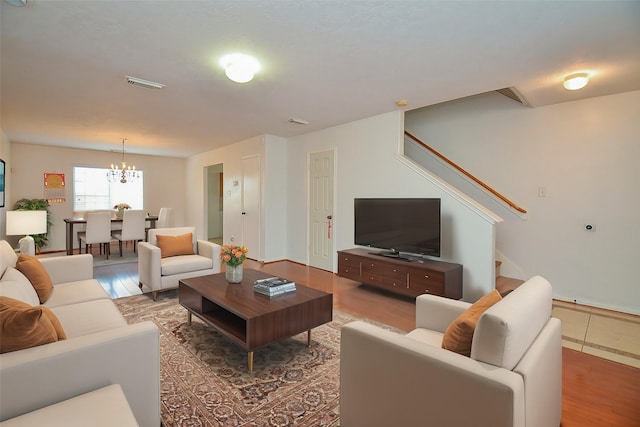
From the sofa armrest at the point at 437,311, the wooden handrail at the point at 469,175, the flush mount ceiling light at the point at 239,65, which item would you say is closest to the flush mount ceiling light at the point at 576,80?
the wooden handrail at the point at 469,175

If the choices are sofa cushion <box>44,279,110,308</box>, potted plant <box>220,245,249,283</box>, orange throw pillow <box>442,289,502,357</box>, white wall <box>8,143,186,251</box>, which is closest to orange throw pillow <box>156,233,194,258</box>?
sofa cushion <box>44,279,110,308</box>

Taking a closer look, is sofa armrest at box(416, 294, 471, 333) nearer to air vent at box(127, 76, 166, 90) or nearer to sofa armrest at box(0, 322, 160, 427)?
sofa armrest at box(0, 322, 160, 427)

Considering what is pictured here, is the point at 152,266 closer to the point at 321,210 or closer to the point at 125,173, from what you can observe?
the point at 321,210

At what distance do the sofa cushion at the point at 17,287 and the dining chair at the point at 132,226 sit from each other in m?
4.38

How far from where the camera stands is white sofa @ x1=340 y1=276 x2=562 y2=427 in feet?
3.56

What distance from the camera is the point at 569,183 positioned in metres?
3.74

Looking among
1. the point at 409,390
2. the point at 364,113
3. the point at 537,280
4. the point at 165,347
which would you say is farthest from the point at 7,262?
the point at 364,113

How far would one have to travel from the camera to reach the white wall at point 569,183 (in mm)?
→ 3404

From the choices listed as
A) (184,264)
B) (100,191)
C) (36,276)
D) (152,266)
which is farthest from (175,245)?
(100,191)

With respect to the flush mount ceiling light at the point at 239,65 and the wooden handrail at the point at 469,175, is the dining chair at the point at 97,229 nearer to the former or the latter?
the flush mount ceiling light at the point at 239,65

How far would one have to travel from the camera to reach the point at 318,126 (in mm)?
5008

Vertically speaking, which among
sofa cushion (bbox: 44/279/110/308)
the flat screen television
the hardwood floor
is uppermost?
the flat screen television

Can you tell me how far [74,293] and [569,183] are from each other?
5.26 m

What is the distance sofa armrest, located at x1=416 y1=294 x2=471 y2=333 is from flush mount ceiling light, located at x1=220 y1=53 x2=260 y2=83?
2328 mm
